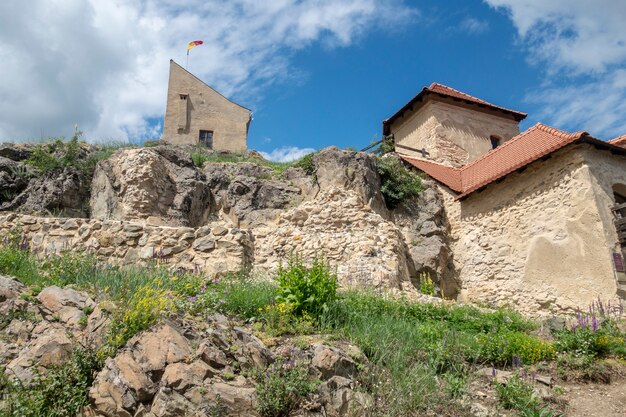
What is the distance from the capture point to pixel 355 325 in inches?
258

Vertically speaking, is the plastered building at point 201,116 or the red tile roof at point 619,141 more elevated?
the plastered building at point 201,116

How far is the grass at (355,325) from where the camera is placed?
17.4 feet

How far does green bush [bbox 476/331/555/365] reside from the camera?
22.7 feet

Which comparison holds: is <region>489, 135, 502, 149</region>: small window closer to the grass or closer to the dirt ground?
the grass

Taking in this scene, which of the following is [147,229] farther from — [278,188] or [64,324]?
[278,188]

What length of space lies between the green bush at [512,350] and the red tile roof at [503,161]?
7.04 m

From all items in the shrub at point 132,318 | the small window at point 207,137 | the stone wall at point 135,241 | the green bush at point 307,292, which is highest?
the small window at point 207,137

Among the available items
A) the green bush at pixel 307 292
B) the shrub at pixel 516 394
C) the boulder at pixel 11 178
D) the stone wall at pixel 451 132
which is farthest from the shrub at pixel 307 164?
the shrub at pixel 516 394

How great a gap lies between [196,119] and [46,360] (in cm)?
1889

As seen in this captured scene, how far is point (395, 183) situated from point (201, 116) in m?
11.3

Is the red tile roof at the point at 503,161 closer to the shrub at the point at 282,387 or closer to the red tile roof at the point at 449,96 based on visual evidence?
the red tile roof at the point at 449,96

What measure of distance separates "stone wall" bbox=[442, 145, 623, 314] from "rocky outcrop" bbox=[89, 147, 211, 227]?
8.86 m

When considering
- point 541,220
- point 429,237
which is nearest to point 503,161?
point 541,220

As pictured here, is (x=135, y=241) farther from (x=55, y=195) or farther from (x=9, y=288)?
(x=55, y=195)
